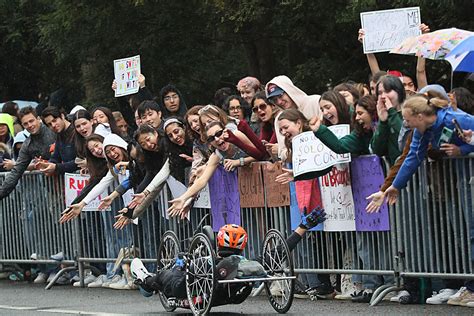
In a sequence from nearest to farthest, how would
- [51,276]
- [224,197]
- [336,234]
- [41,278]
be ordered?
[336,234]
[224,197]
[51,276]
[41,278]

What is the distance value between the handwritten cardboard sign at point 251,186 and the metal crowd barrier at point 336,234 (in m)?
0.09

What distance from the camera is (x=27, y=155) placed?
17766 millimetres

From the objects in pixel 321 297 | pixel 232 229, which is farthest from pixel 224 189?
pixel 232 229

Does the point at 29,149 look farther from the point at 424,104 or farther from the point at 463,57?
the point at 424,104

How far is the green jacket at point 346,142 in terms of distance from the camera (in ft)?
41.8

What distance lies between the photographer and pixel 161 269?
43.0ft

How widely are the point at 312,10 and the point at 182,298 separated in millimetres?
11162

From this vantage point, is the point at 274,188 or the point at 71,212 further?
the point at 71,212

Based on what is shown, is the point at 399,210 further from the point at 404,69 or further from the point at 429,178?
the point at 404,69

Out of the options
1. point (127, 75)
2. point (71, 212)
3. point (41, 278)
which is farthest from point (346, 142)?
point (41, 278)

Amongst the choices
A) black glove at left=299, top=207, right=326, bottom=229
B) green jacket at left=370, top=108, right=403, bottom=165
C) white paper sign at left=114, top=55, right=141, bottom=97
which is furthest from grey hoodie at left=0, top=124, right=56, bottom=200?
green jacket at left=370, top=108, right=403, bottom=165

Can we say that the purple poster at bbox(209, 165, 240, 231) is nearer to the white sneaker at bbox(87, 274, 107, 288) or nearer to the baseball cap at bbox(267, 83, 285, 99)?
the baseball cap at bbox(267, 83, 285, 99)

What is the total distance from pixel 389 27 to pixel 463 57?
185 centimetres

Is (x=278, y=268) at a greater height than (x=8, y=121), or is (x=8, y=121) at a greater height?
(x=8, y=121)
